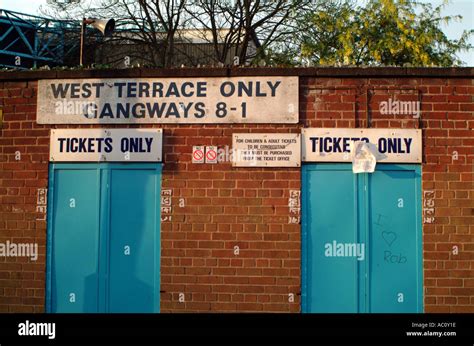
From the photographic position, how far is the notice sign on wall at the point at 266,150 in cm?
730

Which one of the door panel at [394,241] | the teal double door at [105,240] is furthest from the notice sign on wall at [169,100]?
the door panel at [394,241]

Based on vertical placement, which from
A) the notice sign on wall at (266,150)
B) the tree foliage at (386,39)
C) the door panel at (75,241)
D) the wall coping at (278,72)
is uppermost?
the tree foliage at (386,39)

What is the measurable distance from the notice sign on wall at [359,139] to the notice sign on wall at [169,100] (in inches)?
16.2

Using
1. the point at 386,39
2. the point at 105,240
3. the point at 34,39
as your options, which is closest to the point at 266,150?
the point at 105,240

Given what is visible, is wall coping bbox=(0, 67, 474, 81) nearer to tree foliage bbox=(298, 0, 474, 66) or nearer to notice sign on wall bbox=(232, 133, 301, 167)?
notice sign on wall bbox=(232, 133, 301, 167)

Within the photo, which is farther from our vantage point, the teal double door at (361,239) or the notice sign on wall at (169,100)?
the notice sign on wall at (169,100)

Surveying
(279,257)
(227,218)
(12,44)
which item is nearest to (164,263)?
(227,218)

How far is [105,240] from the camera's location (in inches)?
293

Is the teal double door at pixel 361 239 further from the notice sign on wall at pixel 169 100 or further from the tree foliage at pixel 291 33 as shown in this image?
the tree foliage at pixel 291 33

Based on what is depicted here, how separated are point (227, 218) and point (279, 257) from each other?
847 millimetres

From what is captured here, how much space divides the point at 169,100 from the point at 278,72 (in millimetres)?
1516

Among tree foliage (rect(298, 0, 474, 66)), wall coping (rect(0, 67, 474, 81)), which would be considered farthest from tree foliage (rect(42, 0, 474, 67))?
wall coping (rect(0, 67, 474, 81))

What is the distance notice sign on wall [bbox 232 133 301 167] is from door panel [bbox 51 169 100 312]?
195 centimetres

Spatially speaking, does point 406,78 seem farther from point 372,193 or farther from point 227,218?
point 227,218
